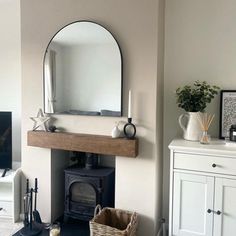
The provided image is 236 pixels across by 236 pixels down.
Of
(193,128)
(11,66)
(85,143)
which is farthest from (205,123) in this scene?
(11,66)

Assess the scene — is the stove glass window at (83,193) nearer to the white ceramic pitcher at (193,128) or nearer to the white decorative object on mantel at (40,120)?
the white decorative object on mantel at (40,120)

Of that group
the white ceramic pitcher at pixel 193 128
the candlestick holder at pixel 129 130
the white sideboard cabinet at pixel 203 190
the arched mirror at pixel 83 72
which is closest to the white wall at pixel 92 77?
the arched mirror at pixel 83 72

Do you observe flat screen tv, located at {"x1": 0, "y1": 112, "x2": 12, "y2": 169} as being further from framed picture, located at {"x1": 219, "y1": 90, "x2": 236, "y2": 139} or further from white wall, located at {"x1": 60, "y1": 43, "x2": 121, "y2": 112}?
framed picture, located at {"x1": 219, "y1": 90, "x2": 236, "y2": 139}

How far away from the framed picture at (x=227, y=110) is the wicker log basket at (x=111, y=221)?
113 cm

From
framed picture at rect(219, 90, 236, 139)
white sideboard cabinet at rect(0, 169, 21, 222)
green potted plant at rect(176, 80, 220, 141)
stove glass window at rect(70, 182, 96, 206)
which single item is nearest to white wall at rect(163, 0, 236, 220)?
framed picture at rect(219, 90, 236, 139)

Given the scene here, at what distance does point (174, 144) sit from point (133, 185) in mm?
586

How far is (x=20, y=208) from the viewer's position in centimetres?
306

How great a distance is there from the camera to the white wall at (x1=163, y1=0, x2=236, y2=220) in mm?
2600

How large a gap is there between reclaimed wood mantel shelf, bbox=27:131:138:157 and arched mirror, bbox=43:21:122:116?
0.25 meters

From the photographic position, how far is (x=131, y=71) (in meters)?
2.56

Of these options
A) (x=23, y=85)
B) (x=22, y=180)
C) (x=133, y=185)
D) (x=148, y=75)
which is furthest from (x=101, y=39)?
(x=22, y=180)

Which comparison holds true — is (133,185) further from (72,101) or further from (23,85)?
(23,85)

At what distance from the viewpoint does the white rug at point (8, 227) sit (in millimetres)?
2759

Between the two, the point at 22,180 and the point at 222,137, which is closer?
the point at 222,137
